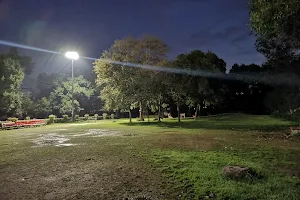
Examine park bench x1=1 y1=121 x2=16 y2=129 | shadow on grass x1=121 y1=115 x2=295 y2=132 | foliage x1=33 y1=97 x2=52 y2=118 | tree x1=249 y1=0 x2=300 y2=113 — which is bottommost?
shadow on grass x1=121 y1=115 x2=295 y2=132

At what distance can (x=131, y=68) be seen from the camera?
97.2ft

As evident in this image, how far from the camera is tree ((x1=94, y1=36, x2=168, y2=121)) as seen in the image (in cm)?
2891

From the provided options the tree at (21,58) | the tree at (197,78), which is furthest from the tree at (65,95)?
the tree at (197,78)

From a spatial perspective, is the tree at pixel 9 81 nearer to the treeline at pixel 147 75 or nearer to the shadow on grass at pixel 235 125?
the treeline at pixel 147 75

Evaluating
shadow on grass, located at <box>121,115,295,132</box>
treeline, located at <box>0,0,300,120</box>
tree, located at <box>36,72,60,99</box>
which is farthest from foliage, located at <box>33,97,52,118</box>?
shadow on grass, located at <box>121,115,295,132</box>

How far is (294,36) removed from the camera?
1330 centimetres

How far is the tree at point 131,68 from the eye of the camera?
28906mm

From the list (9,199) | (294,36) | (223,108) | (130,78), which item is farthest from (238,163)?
(223,108)

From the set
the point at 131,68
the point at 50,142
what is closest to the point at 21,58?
the point at 131,68

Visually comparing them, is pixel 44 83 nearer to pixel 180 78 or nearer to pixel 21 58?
pixel 21 58

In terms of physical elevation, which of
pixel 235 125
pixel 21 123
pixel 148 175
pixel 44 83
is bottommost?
pixel 148 175

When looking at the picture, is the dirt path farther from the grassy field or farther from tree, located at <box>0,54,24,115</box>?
tree, located at <box>0,54,24,115</box>

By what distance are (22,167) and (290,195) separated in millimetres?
7100

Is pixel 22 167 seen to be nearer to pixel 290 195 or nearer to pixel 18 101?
pixel 290 195
